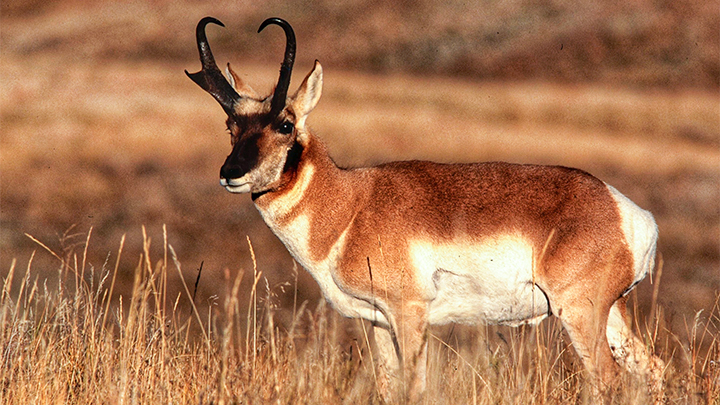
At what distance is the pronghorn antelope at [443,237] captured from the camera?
19.2ft

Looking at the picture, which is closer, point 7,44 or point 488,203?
point 488,203

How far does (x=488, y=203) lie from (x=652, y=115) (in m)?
30.1

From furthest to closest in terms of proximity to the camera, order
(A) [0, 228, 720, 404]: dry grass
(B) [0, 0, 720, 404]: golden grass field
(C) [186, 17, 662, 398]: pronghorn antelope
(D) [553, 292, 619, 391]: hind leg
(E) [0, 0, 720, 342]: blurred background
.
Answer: (E) [0, 0, 720, 342]: blurred background, (C) [186, 17, 662, 398]: pronghorn antelope, (D) [553, 292, 619, 391]: hind leg, (B) [0, 0, 720, 404]: golden grass field, (A) [0, 228, 720, 404]: dry grass

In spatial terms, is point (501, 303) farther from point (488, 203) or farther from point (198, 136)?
point (198, 136)

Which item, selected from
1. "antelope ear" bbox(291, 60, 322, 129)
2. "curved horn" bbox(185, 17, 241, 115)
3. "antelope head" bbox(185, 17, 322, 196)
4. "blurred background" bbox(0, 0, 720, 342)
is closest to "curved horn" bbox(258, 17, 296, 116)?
"antelope head" bbox(185, 17, 322, 196)

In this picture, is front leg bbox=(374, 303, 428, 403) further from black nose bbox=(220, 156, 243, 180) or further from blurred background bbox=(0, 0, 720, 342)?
black nose bbox=(220, 156, 243, 180)

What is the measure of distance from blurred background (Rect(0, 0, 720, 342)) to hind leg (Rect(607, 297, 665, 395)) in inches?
21.1

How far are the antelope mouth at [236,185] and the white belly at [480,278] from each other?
3.80ft

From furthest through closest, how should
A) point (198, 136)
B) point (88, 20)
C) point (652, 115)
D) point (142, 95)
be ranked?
point (88, 20), point (652, 115), point (142, 95), point (198, 136)

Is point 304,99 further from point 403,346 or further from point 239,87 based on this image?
point 403,346

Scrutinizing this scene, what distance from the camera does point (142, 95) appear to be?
31266 millimetres

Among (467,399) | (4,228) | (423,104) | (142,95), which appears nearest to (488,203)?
Answer: (467,399)

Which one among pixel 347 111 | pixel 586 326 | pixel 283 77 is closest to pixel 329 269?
pixel 283 77

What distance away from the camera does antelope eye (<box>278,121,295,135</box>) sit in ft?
19.8
